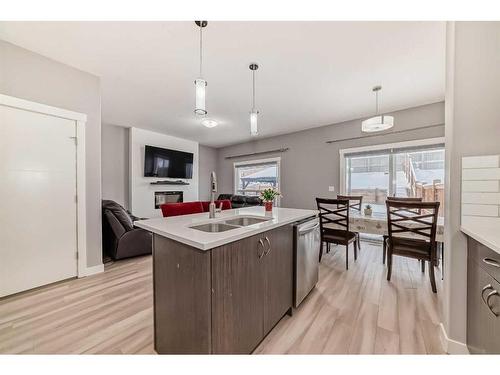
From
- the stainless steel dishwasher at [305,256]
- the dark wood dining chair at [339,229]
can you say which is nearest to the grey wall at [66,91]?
the stainless steel dishwasher at [305,256]

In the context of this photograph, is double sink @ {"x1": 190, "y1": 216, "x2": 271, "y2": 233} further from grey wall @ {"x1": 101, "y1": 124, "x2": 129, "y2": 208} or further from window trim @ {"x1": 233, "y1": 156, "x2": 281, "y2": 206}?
grey wall @ {"x1": 101, "y1": 124, "x2": 129, "y2": 208}

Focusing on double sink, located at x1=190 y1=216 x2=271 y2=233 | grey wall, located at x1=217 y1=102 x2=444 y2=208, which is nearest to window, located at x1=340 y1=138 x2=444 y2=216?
grey wall, located at x1=217 y1=102 x2=444 y2=208

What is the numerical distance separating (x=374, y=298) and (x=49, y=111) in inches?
162

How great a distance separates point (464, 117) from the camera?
52.9 inches

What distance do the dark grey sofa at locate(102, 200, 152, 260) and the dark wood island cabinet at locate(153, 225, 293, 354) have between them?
6.66 feet

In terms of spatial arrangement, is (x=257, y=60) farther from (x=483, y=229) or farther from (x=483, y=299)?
(x=483, y=299)

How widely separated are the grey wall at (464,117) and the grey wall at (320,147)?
8.89 feet

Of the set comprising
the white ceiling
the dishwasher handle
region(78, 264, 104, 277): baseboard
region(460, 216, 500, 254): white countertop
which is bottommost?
region(78, 264, 104, 277): baseboard

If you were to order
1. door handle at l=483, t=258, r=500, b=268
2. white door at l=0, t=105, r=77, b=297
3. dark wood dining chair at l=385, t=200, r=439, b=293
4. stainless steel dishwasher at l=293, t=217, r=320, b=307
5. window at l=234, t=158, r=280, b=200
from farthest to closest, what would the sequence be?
window at l=234, t=158, r=280, b=200 < dark wood dining chair at l=385, t=200, r=439, b=293 < white door at l=0, t=105, r=77, b=297 < stainless steel dishwasher at l=293, t=217, r=320, b=307 < door handle at l=483, t=258, r=500, b=268

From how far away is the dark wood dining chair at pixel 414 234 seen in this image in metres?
2.14

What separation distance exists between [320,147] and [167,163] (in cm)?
403

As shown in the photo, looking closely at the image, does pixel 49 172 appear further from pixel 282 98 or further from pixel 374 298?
pixel 374 298

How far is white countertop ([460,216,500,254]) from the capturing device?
962 millimetres

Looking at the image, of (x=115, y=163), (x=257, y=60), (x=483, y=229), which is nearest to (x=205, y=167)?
(x=115, y=163)
